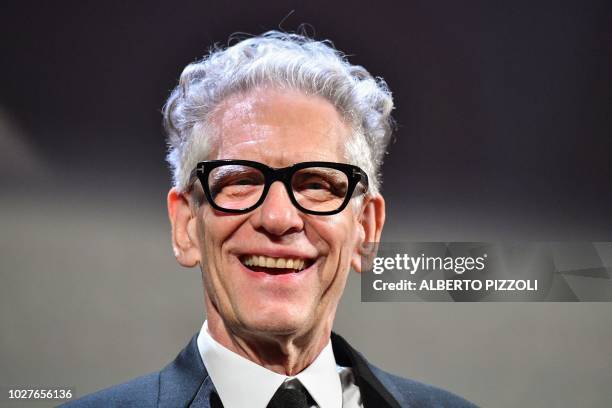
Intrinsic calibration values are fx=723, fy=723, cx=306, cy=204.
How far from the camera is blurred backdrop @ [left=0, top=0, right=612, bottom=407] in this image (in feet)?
6.83

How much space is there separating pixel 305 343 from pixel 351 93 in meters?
0.54

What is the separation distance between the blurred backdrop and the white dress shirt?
23.5 inches

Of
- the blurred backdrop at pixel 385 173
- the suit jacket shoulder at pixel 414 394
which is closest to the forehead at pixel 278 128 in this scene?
the suit jacket shoulder at pixel 414 394

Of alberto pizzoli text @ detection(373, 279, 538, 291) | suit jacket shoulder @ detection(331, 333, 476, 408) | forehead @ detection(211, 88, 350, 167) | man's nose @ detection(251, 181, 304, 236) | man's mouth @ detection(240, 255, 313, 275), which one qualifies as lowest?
suit jacket shoulder @ detection(331, 333, 476, 408)

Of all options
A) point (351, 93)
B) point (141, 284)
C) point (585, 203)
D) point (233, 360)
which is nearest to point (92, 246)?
point (141, 284)

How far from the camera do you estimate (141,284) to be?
82.1 inches

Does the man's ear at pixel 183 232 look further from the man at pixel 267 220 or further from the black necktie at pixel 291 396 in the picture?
the black necktie at pixel 291 396

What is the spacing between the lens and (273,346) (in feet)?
4.82

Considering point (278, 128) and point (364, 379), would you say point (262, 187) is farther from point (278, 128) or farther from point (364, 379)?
point (364, 379)

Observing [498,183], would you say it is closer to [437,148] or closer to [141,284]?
[437,148]

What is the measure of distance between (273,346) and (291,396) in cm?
10

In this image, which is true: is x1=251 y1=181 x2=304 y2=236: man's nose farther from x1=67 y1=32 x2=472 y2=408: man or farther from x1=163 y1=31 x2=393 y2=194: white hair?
x1=163 y1=31 x2=393 y2=194: white hair

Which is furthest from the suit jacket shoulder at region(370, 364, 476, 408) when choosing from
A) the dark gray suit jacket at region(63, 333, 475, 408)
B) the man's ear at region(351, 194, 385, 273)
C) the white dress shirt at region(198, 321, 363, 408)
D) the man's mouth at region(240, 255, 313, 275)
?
the man's mouth at region(240, 255, 313, 275)

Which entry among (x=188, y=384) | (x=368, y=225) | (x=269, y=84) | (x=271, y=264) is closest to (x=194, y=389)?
(x=188, y=384)
